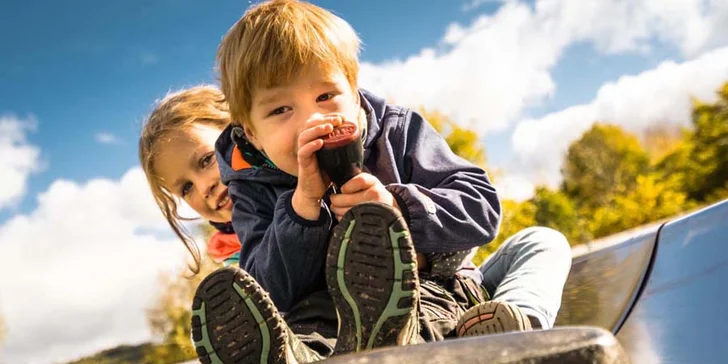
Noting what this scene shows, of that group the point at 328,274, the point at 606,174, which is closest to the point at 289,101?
the point at 328,274

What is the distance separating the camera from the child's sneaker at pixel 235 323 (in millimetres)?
893

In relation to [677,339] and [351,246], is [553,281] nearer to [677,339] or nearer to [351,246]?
[677,339]

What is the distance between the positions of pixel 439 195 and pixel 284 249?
13.5 inches

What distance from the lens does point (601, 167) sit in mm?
17312

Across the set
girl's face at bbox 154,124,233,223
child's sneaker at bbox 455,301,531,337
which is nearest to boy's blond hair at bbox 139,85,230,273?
girl's face at bbox 154,124,233,223

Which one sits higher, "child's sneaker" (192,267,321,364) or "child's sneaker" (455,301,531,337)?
"child's sneaker" (192,267,321,364)

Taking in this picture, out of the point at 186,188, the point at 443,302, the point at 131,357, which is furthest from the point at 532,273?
the point at 131,357

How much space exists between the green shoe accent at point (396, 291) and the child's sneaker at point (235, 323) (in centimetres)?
13

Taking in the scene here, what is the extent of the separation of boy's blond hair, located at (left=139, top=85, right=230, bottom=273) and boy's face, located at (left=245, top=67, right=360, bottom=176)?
109 cm

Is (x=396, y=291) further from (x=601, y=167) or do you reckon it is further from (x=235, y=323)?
(x=601, y=167)

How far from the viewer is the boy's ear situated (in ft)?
5.07

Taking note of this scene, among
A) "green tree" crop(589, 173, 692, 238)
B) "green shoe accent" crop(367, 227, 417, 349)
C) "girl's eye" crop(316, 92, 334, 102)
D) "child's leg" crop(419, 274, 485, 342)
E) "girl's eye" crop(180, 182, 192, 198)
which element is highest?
"girl's eye" crop(180, 182, 192, 198)

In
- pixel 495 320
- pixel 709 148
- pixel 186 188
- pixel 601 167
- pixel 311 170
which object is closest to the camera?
pixel 495 320

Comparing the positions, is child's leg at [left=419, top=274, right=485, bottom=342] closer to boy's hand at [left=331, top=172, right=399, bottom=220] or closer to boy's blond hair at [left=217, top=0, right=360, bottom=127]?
boy's hand at [left=331, top=172, right=399, bottom=220]
